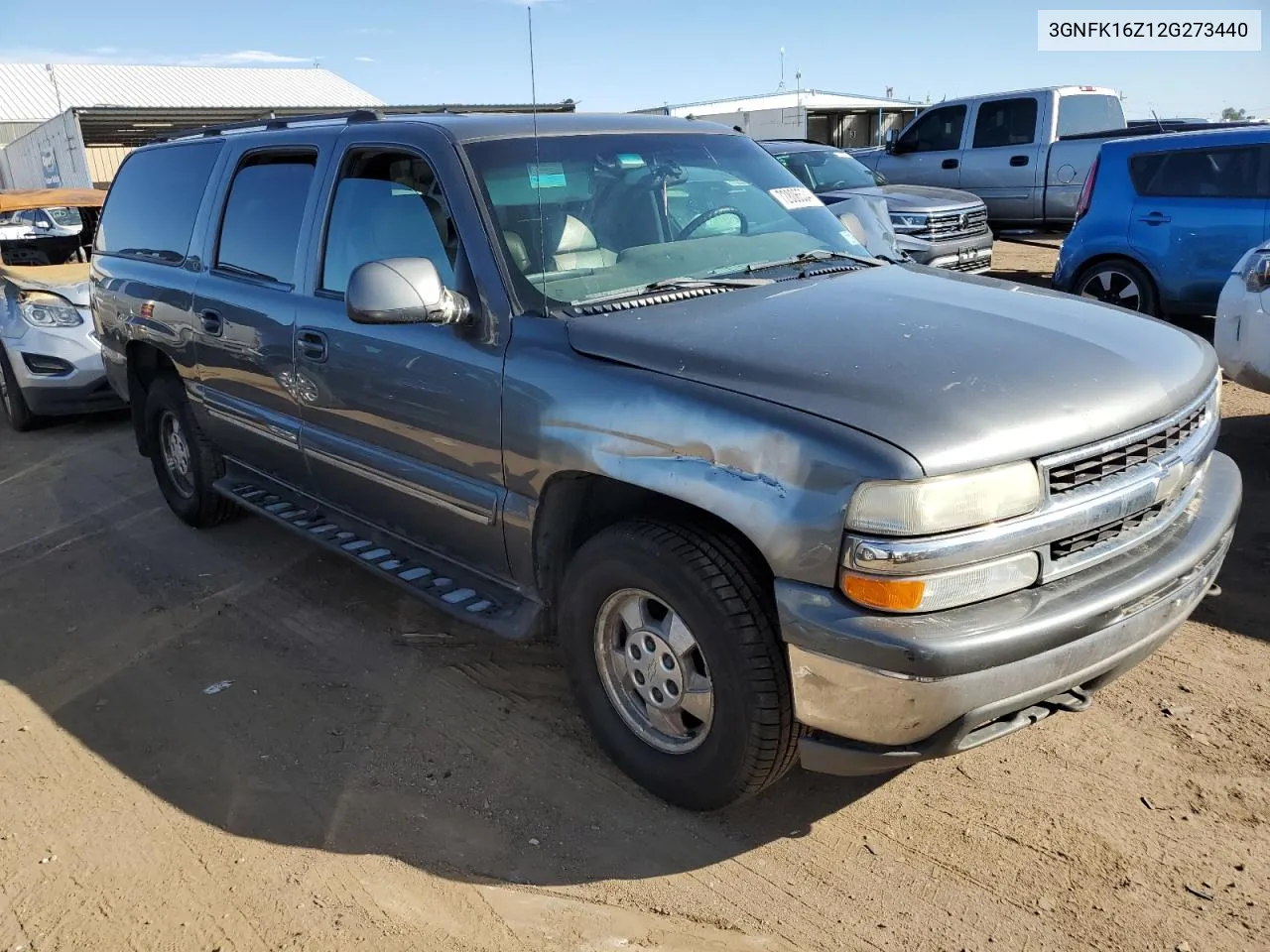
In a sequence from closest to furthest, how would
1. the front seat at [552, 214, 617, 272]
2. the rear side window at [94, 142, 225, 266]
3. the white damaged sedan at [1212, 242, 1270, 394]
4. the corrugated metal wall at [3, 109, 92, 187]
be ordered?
1. the front seat at [552, 214, 617, 272]
2. the rear side window at [94, 142, 225, 266]
3. the white damaged sedan at [1212, 242, 1270, 394]
4. the corrugated metal wall at [3, 109, 92, 187]

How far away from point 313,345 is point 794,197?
196 centimetres

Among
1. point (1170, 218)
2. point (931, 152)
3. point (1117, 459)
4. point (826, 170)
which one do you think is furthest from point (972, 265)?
point (1117, 459)

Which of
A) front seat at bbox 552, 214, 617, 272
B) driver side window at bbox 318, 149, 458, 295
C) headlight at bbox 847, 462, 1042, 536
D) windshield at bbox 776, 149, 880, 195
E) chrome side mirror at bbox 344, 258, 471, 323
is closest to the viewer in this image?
headlight at bbox 847, 462, 1042, 536

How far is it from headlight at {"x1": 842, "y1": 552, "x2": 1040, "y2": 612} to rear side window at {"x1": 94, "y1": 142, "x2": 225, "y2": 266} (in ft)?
12.9

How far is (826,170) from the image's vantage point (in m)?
11.3

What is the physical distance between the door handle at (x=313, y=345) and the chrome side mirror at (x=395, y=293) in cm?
83

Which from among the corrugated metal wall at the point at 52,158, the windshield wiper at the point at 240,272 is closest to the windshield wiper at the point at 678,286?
the windshield wiper at the point at 240,272

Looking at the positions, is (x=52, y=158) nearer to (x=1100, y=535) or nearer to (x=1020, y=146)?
(x=1020, y=146)

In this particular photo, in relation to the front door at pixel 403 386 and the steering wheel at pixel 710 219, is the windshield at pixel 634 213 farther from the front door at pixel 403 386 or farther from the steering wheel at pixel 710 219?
the front door at pixel 403 386

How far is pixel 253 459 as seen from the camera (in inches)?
187

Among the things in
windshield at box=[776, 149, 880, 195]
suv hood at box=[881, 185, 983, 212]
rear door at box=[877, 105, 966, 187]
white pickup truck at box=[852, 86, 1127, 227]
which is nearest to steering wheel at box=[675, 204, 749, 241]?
suv hood at box=[881, 185, 983, 212]

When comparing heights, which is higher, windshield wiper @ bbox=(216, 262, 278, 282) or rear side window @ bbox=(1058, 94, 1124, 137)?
rear side window @ bbox=(1058, 94, 1124, 137)

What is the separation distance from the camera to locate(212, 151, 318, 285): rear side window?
4.11m

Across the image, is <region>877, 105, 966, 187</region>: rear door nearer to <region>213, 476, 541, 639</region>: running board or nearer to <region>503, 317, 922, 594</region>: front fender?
<region>213, 476, 541, 639</region>: running board
